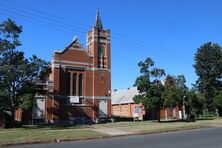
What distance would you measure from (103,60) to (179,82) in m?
12.0

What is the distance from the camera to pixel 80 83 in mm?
53188

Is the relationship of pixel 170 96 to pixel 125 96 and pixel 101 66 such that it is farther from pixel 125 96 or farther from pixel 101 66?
pixel 125 96

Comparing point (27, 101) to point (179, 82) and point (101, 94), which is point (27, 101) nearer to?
point (101, 94)

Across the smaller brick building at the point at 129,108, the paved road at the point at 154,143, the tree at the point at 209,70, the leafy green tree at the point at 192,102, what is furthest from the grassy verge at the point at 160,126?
the tree at the point at 209,70

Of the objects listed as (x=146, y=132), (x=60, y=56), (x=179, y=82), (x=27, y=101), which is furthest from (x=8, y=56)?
(x=179, y=82)

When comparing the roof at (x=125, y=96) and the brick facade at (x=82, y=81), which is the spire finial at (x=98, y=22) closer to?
the brick facade at (x=82, y=81)

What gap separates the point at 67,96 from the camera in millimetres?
51188

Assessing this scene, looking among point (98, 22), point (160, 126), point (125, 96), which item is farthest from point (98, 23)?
point (160, 126)

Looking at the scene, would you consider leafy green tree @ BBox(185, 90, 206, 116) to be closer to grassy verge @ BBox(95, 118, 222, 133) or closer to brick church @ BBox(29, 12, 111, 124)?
brick church @ BBox(29, 12, 111, 124)

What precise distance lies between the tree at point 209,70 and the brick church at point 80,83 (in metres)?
27.2

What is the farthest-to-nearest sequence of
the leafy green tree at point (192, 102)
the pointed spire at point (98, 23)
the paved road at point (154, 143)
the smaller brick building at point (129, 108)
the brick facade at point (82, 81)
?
the smaller brick building at point (129, 108), the pointed spire at point (98, 23), the leafy green tree at point (192, 102), the brick facade at point (82, 81), the paved road at point (154, 143)

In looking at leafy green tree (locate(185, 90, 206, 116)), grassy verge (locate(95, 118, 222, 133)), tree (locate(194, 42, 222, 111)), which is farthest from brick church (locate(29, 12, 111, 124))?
tree (locate(194, 42, 222, 111))

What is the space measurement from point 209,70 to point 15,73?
153 ft

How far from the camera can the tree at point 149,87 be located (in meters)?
46.4
